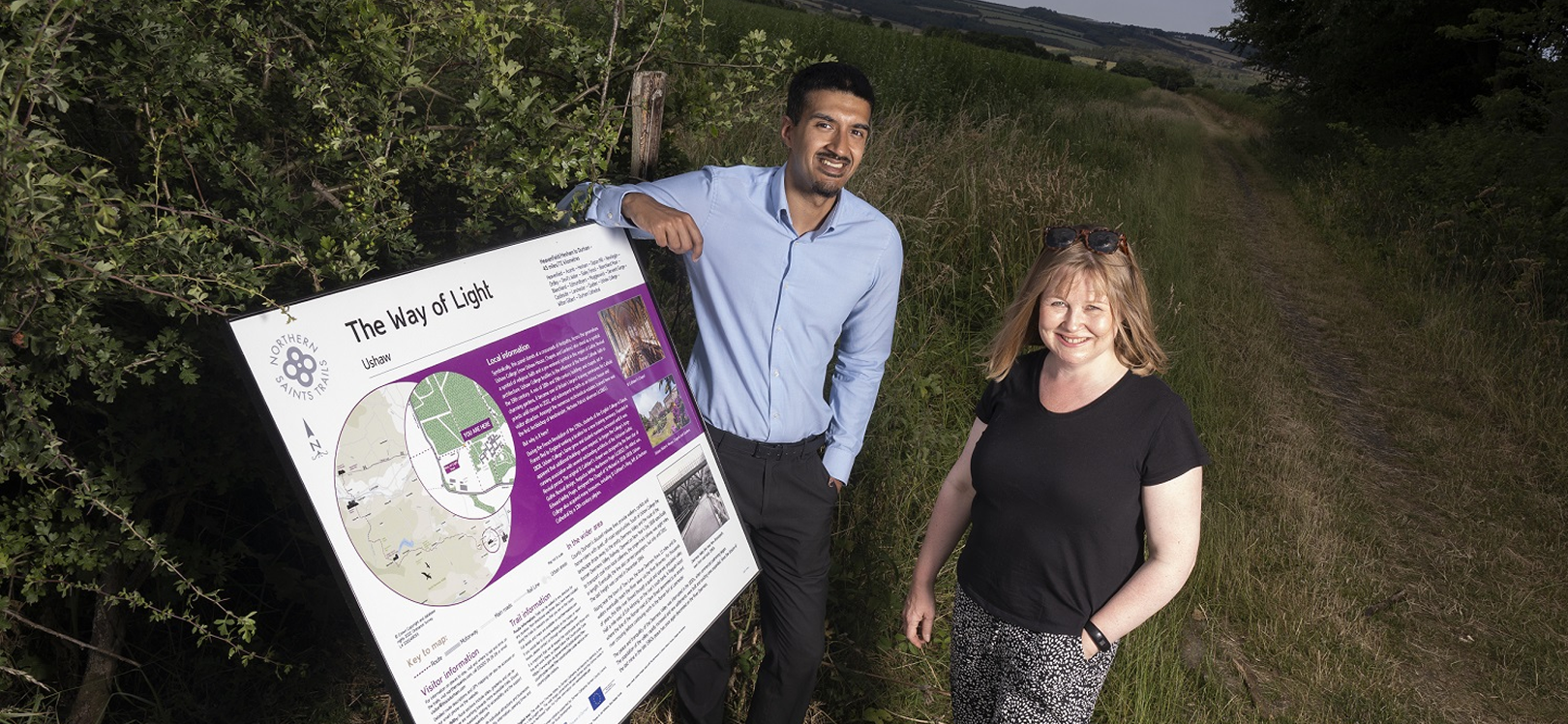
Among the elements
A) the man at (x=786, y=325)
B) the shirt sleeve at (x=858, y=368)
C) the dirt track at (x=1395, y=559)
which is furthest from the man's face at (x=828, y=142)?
the dirt track at (x=1395, y=559)

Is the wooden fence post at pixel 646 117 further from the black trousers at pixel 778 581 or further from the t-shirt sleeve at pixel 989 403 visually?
the t-shirt sleeve at pixel 989 403

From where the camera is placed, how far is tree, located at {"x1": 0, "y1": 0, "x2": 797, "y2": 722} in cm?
162

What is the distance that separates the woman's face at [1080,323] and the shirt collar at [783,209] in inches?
29.0

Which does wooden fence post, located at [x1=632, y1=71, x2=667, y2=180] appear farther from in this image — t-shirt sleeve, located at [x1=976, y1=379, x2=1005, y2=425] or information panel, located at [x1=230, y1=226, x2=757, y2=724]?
t-shirt sleeve, located at [x1=976, y1=379, x2=1005, y2=425]

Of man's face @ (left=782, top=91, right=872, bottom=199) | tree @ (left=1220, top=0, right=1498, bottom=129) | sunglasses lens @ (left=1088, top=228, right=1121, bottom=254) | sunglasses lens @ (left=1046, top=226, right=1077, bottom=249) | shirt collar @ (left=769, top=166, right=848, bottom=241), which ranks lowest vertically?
tree @ (left=1220, top=0, right=1498, bottom=129)

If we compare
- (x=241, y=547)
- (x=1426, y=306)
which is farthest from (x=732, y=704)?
(x=1426, y=306)

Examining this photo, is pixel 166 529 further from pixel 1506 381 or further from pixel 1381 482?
pixel 1506 381

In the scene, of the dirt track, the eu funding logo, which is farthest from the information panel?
the dirt track

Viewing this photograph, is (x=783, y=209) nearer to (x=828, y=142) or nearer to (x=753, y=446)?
(x=828, y=142)

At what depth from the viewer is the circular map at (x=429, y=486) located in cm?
147

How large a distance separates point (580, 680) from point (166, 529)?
1.53m

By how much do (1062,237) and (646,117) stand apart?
4.21 ft

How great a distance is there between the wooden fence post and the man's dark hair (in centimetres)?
40

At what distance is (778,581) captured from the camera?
2.76 metres
